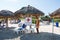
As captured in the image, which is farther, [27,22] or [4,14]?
[4,14]

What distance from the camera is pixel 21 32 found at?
16.5 m

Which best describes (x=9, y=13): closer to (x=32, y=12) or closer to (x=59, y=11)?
(x=32, y=12)

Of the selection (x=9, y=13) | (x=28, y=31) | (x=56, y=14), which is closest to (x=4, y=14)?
(x=9, y=13)

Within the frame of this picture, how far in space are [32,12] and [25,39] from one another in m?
4.21

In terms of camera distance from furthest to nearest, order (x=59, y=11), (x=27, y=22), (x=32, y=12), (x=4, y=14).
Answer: (x=4, y=14)
(x=32, y=12)
(x=59, y=11)
(x=27, y=22)

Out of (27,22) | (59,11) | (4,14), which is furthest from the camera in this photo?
(4,14)

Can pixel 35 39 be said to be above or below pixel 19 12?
below

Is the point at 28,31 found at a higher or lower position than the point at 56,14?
lower

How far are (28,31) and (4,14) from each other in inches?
258

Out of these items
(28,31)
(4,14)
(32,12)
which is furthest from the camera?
(4,14)

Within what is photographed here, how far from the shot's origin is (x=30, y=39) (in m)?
12.2

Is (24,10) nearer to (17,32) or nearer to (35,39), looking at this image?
(17,32)

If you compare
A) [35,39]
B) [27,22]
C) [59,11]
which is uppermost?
[59,11]

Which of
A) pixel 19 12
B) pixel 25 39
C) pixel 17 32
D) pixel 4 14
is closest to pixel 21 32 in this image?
pixel 17 32
